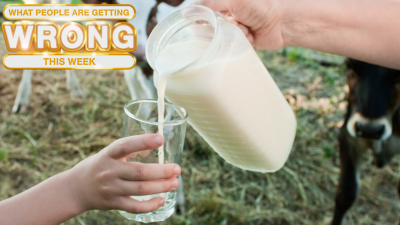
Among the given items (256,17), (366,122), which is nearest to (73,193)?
(256,17)

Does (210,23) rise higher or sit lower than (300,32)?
higher

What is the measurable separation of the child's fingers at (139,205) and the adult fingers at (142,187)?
2cm

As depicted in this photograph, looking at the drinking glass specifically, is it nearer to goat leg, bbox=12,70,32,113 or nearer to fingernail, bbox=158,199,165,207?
fingernail, bbox=158,199,165,207

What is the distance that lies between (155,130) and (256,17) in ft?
1.56

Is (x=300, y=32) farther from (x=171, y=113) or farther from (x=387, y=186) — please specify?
(x=387, y=186)

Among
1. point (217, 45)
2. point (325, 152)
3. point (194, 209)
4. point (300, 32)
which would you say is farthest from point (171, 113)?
point (325, 152)

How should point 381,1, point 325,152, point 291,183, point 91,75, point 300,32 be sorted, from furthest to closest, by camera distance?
point 91,75 < point 325,152 < point 291,183 < point 300,32 < point 381,1

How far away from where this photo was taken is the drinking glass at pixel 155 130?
68cm

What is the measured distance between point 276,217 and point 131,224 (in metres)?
0.64

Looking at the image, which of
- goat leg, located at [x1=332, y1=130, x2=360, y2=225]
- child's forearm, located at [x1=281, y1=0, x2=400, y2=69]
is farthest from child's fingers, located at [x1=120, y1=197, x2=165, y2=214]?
goat leg, located at [x1=332, y1=130, x2=360, y2=225]

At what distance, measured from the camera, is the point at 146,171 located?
648 mm

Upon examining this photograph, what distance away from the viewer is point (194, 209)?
5.22ft

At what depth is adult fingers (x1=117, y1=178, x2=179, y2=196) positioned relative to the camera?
660 millimetres

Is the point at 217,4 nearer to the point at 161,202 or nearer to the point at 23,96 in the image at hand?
the point at 161,202
